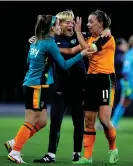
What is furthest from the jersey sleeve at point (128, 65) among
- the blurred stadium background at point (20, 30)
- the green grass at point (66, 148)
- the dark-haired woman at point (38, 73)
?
the dark-haired woman at point (38, 73)

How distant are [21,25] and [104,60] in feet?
55.7

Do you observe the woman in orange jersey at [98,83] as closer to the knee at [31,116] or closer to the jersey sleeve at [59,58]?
the jersey sleeve at [59,58]

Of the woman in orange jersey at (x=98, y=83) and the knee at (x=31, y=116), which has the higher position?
the woman in orange jersey at (x=98, y=83)

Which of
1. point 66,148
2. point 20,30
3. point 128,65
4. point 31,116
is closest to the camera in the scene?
point 31,116

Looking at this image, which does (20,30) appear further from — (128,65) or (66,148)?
(66,148)

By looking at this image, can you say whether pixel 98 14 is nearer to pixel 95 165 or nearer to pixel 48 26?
pixel 48 26

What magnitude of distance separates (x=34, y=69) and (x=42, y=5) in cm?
1584

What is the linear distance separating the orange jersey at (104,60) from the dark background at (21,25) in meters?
14.4

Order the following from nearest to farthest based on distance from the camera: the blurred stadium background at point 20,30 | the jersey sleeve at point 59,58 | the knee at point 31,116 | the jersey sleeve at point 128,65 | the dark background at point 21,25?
1. the jersey sleeve at point 59,58
2. the knee at point 31,116
3. the jersey sleeve at point 128,65
4. the blurred stadium background at point 20,30
5. the dark background at point 21,25

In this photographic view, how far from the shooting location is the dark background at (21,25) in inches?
884

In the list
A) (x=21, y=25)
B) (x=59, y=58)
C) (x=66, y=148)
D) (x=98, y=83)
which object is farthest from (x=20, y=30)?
(x=59, y=58)

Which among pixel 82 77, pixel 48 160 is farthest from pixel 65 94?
pixel 48 160

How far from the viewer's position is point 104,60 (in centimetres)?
745

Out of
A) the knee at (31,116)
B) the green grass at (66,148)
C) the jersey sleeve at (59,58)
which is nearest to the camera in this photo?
the jersey sleeve at (59,58)
